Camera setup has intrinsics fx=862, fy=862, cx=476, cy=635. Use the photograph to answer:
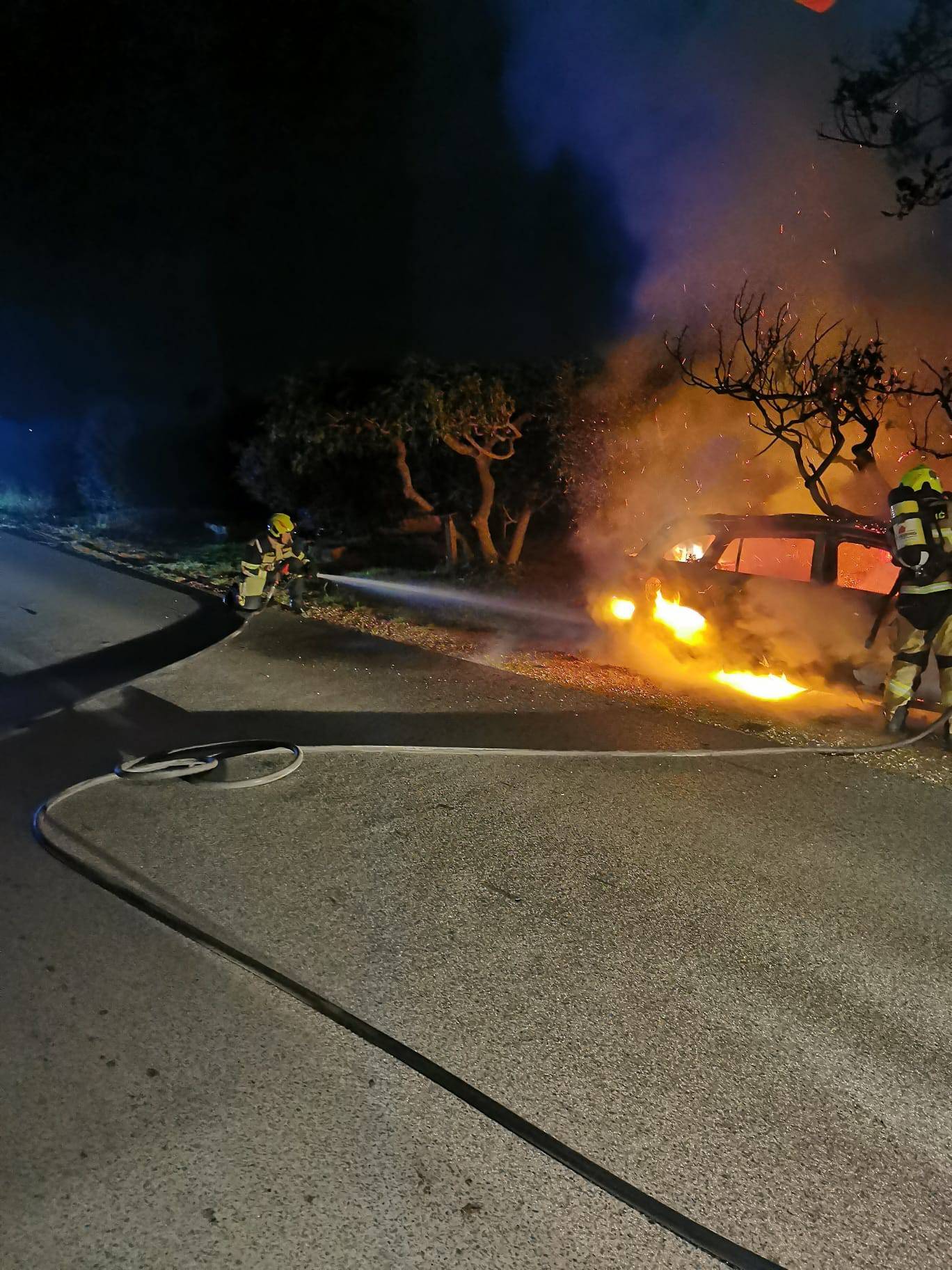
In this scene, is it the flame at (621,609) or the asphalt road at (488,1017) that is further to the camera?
the flame at (621,609)

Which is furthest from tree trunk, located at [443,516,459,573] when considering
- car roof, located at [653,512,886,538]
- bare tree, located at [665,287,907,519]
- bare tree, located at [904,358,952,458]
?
bare tree, located at [904,358,952,458]

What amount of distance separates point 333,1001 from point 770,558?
538 cm

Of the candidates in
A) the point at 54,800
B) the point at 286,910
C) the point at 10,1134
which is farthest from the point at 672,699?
the point at 10,1134

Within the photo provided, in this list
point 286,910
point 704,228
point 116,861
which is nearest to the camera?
point 286,910

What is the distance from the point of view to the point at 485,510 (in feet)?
44.5

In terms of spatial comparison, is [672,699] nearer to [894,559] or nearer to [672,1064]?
[894,559]

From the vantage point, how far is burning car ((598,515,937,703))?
6477mm

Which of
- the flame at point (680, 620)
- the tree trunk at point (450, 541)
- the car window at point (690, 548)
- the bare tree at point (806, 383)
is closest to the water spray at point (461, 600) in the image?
the tree trunk at point (450, 541)

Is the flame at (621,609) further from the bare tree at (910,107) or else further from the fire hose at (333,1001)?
the bare tree at (910,107)

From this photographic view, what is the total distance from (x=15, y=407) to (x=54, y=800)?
29555mm

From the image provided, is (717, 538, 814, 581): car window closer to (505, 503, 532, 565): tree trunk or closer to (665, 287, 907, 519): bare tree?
(665, 287, 907, 519): bare tree

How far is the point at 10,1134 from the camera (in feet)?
8.04

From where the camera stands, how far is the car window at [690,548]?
750 centimetres

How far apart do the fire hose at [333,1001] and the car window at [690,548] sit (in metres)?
2.55
